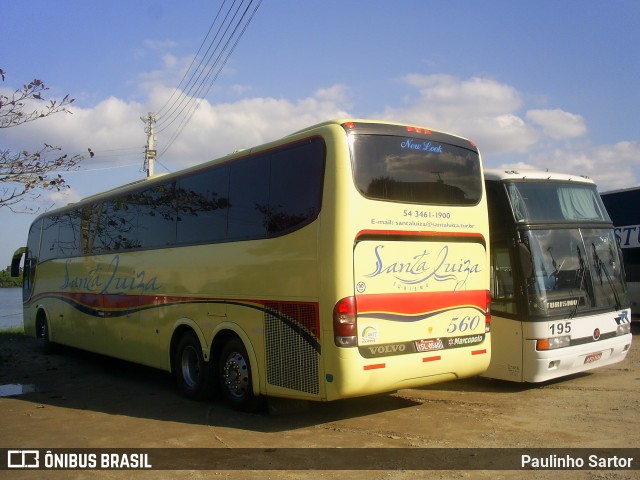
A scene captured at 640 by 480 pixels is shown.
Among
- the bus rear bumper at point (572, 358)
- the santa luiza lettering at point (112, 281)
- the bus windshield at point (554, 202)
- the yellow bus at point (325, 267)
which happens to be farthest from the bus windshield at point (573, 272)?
the santa luiza lettering at point (112, 281)

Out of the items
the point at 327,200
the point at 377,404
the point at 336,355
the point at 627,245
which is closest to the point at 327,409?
the point at 377,404

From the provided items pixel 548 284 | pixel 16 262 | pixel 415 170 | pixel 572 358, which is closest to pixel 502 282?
pixel 548 284

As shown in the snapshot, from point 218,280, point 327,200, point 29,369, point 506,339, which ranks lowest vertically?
point 29,369

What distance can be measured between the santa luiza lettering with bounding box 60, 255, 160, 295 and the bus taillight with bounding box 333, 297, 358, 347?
4.48 m

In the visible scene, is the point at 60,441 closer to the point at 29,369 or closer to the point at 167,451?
the point at 167,451

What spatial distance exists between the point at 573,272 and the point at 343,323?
4320mm

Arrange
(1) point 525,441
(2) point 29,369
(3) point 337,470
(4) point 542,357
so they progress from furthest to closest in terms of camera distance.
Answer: (2) point 29,369 → (4) point 542,357 → (1) point 525,441 → (3) point 337,470

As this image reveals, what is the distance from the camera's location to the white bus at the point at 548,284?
8.59m

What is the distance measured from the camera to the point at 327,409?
328 inches

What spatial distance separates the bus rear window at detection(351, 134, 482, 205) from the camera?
277 inches

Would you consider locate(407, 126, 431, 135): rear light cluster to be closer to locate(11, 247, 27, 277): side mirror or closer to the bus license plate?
the bus license plate

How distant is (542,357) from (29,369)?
10581mm

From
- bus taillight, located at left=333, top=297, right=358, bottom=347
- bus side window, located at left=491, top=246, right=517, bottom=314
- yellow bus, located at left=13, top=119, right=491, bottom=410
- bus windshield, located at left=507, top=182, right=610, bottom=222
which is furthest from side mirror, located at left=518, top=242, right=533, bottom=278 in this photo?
Result: bus taillight, located at left=333, top=297, right=358, bottom=347

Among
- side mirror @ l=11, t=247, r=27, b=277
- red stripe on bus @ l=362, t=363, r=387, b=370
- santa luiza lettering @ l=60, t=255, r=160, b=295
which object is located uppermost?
side mirror @ l=11, t=247, r=27, b=277
